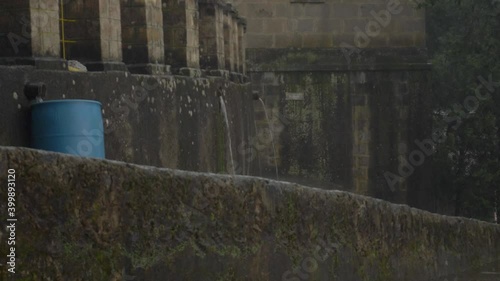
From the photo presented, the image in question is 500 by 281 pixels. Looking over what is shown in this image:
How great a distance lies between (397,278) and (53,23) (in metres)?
3.52

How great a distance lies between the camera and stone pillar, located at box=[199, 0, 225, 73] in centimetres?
1862

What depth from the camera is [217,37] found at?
1891 cm

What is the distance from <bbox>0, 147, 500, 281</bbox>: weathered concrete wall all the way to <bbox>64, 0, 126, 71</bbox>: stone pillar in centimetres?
383

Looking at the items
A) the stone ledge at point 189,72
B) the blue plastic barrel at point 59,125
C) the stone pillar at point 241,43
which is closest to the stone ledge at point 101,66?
the blue plastic barrel at point 59,125

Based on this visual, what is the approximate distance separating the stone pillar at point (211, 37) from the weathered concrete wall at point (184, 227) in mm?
8792

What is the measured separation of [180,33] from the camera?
16.6m

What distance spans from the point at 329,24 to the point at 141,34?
12.3m

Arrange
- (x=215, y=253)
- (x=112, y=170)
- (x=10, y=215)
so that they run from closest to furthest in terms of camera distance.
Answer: (x=10, y=215) → (x=112, y=170) → (x=215, y=253)

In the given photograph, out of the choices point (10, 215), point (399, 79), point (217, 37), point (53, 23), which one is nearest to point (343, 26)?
point (399, 79)

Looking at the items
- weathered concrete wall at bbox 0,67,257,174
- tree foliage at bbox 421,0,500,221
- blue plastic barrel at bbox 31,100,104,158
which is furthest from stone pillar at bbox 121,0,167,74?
tree foliage at bbox 421,0,500,221

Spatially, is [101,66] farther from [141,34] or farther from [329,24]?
[329,24]

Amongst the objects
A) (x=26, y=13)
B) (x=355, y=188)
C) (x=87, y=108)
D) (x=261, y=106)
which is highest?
(x=26, y=13)

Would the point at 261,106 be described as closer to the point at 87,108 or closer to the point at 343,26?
the point at 343,26

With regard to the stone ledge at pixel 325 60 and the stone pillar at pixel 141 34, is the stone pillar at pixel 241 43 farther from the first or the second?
the stone pillar at pixel 141 34
